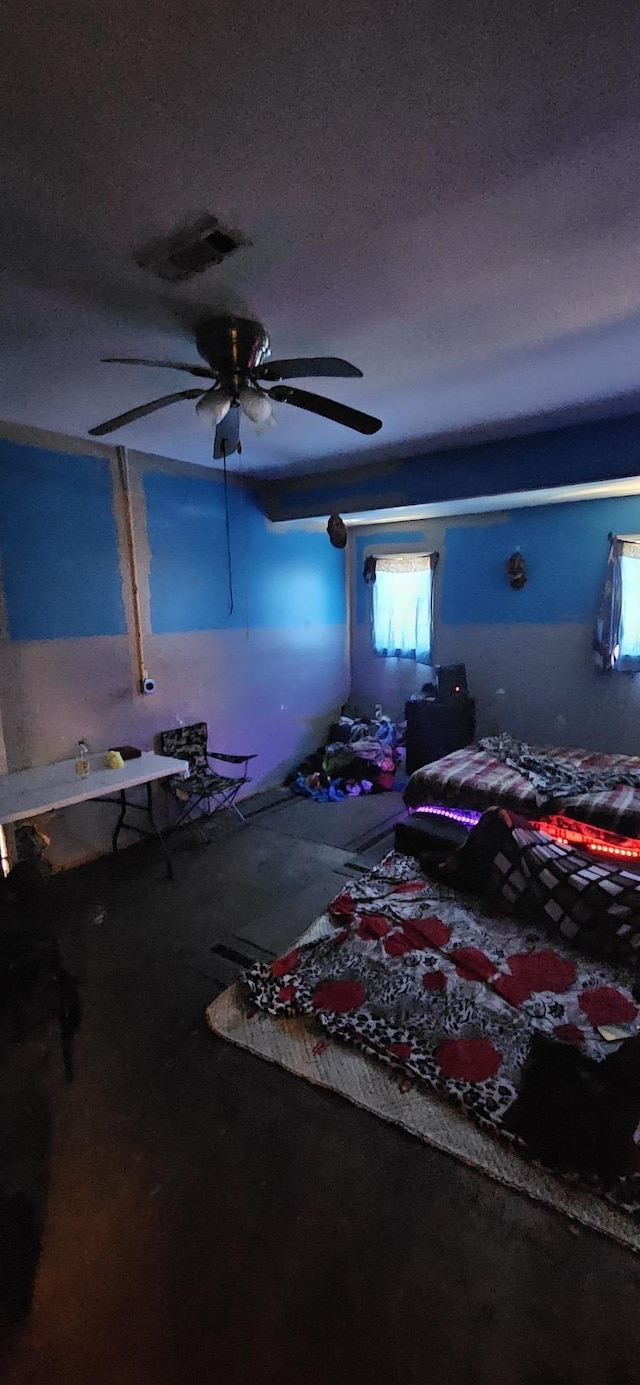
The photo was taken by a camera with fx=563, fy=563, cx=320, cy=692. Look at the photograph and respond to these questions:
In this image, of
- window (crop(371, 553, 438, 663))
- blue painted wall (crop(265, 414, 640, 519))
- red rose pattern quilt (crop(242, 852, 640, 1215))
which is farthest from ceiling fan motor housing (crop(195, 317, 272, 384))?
window (crop(371, 553, 438, 663))

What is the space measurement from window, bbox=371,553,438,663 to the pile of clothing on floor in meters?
0.78

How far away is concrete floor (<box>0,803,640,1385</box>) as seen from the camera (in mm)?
1342

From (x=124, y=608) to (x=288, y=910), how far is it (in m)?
2.36

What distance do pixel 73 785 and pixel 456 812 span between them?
8.06 feet

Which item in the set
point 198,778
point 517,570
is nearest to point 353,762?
point 198,778

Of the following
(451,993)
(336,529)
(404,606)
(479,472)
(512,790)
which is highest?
(479,472)

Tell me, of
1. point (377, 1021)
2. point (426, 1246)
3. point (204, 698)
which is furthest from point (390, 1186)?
point (204, 698)

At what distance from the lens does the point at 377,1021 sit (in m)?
2.28

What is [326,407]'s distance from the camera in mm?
2193

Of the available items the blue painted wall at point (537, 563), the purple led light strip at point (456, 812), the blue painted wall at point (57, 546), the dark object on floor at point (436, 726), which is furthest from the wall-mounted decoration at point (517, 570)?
the blue painted wall at point (57, 546)

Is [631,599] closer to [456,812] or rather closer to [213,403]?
[456,812]

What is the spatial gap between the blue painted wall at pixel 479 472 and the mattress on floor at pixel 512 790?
1988mm

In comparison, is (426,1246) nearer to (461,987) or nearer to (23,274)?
(461,987)

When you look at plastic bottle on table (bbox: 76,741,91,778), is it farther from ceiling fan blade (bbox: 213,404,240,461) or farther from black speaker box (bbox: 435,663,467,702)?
black speaker box (bbox: 435,663,467,702)
